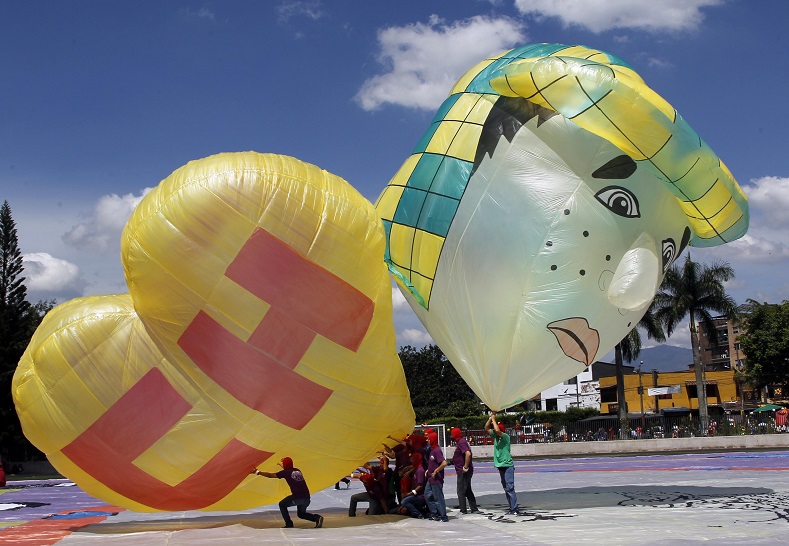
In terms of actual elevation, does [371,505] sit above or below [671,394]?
below

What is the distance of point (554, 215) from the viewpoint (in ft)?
40.5

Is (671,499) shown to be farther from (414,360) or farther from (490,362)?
(414,360)

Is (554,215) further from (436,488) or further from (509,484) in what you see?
(436,488)

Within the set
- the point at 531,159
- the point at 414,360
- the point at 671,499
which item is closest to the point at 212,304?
the point at 531,159

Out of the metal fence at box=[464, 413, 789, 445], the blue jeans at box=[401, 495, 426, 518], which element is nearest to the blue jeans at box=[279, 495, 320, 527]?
the blue jeans at box=[401, 495, 426, 518]

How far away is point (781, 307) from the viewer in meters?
60.5

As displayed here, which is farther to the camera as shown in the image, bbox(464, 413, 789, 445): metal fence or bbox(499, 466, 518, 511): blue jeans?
bbox(464, 413, 789, 445): metal fence

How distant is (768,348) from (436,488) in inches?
2054

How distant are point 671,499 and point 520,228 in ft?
18.1

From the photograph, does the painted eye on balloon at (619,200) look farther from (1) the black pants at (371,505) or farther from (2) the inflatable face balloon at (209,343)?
(1) the black pants at (371,505)

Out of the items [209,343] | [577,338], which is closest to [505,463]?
[577,338]

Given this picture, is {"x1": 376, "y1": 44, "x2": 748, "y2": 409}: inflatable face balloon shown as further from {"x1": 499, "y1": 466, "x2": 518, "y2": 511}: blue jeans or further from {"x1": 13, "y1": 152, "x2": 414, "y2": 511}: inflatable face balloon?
{"x1": 13, "y1": 152, "x2": 414, "y2": 511}: inflatable face balloon

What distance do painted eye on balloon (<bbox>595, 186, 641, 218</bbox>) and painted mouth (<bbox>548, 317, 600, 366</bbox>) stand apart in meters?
1.76

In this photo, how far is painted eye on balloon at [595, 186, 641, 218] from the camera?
1248cm
